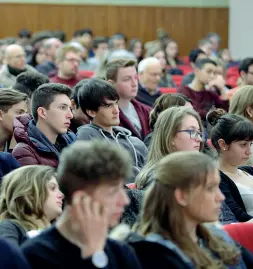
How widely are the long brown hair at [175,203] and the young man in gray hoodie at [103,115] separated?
196 centimetres

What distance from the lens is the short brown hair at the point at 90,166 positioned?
2.10 metres

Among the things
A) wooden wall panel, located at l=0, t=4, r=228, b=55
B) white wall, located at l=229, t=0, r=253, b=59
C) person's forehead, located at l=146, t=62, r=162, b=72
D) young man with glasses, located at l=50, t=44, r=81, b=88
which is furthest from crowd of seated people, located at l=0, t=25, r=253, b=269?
wooden wall panel, located at l=0, t=4, r=228, b=55

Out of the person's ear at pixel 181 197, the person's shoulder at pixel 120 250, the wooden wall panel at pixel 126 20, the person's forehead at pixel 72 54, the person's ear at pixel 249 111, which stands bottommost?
the wooden wall panel at pixel 126 20

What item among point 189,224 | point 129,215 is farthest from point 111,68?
point 189,224

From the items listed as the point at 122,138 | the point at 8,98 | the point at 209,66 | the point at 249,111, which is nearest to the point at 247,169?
the point at 122,138

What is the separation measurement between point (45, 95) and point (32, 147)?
0.37 m

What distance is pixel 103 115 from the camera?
4578 mm

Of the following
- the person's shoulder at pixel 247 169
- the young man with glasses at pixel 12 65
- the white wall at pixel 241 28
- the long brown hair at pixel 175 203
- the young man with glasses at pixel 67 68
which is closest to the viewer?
the long brown hair at pixel 175 203

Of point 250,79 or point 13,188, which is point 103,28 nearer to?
point 250,79

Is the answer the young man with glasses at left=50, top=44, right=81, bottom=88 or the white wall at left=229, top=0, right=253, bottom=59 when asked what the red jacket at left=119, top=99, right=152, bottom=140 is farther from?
the white wall at left=229, top=0, right=253, bottom=59

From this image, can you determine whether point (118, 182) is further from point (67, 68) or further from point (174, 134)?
point (67, 68)

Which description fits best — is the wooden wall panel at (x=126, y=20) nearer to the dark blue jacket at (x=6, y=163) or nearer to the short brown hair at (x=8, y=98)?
the short brown hair at (x=8, y=98)

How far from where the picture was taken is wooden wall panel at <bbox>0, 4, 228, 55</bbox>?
15.9 metres

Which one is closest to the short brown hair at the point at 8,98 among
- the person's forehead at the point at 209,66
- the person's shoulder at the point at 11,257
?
the person's shoulder at the point at 11,257
